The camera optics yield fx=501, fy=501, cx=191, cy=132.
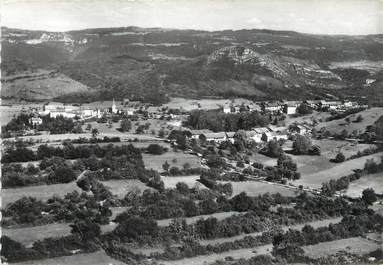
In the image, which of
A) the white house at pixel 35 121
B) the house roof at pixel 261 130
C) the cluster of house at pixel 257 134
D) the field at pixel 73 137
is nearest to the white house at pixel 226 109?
the cluster of house at pixel 257 134

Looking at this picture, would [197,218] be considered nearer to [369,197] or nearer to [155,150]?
[369,197]

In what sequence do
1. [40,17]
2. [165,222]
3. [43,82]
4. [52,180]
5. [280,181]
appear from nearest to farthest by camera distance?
[165,222], [52,180], [280,181], [40,17], [43,82]

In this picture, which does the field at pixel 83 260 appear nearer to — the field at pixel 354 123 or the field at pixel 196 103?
the field at pixel 354 123

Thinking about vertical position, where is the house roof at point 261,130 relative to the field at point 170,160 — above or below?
above

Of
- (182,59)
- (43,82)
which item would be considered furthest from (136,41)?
(43,82)

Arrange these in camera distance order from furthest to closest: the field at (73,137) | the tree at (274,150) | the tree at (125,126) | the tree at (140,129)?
the tree at (125,126) < the tree at (140,129) < the field at (73,137) < the tree at (274,150)

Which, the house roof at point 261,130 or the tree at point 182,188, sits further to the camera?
the house roof at point 261,130

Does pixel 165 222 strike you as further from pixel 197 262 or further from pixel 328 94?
pixel 328 94
